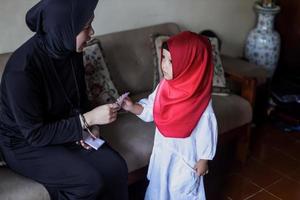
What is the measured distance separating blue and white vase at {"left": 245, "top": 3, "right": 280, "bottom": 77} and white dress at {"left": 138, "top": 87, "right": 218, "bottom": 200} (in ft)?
5.51

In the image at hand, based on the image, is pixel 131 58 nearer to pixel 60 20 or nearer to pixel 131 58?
pixel 131 58

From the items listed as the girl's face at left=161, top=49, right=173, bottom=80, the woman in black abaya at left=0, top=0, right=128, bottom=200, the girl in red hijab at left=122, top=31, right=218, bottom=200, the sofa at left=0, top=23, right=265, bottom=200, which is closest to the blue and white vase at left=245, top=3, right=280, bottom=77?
the sofa at left=0, top=23, right=265, bottom=200

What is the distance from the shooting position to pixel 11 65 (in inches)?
64.8

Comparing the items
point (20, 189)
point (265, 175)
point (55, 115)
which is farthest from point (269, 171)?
point (20, 189)

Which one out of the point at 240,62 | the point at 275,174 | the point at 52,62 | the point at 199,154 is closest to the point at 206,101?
the point at 199,154

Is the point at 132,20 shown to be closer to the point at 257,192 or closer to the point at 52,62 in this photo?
the point at 52,62

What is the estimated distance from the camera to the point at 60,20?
1539 mm

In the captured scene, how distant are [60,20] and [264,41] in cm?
212

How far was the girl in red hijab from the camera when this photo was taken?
165 centimetres

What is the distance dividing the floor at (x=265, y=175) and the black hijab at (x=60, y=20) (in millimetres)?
1035

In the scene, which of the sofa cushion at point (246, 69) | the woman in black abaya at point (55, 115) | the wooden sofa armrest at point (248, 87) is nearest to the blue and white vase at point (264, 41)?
the sofa cushion at point (246, 69)

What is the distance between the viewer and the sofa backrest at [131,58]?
2.43m

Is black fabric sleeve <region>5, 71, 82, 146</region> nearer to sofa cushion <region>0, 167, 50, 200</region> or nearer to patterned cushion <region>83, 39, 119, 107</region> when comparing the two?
sofa cushion <region>0, 167, 50, 200</region>

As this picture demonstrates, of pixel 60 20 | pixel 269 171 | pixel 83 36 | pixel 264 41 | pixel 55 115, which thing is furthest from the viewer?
pixel 264 41
